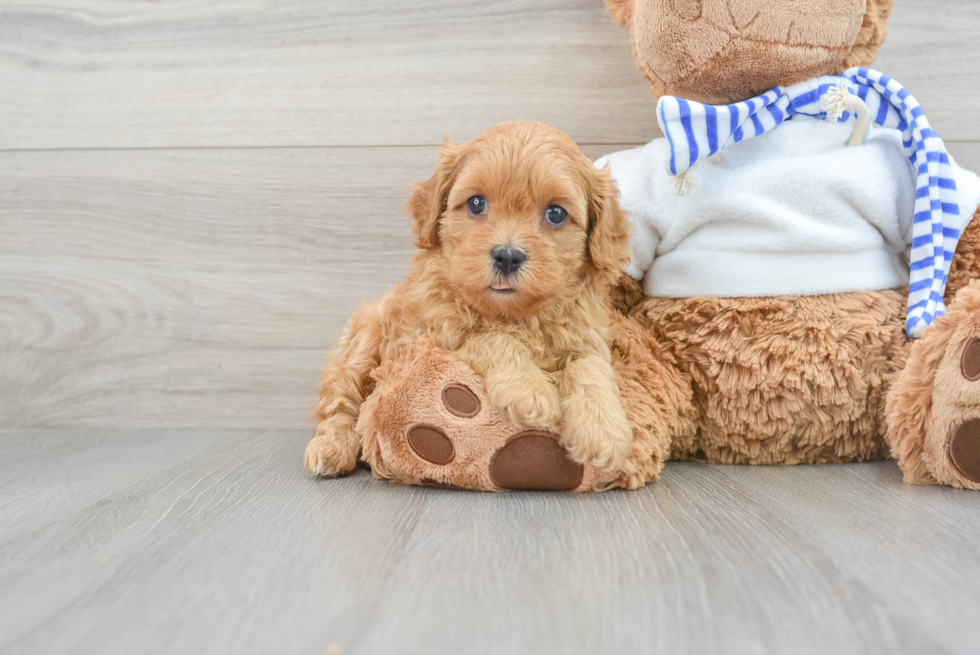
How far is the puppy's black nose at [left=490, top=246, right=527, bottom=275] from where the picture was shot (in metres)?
0.93

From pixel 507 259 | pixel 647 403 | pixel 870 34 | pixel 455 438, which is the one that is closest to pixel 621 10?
pixel 870 34

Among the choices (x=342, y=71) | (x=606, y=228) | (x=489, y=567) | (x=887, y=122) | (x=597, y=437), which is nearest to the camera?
(x=489, y=567)

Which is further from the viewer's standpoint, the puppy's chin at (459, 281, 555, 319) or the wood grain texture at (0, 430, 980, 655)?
the puppy's chin at (459, 281, 555, 319)

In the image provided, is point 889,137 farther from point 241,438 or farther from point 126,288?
point 126,288

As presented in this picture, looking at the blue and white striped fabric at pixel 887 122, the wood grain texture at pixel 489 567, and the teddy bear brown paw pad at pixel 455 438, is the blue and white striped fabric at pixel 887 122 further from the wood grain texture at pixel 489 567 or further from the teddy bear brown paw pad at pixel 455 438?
the teddy bear brown paw pad at pixel 455 438

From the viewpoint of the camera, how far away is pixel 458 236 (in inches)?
39.5

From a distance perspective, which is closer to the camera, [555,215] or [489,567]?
[489,567]

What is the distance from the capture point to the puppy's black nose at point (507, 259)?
0.93 meters

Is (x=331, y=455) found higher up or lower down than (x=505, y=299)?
lower down

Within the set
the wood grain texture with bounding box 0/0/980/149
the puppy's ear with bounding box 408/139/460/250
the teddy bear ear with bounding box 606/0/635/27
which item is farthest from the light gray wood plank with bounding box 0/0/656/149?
the puppy's ear with bounding box 408/139/460/250

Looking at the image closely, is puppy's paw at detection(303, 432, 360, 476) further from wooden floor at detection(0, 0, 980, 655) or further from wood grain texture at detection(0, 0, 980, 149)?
wood grain texture at detection(0, 0, 980, 149)

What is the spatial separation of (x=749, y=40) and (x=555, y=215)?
1.35 feet

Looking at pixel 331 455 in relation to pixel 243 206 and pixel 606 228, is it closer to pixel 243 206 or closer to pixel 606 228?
pixel 606 228

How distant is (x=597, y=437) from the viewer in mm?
918
